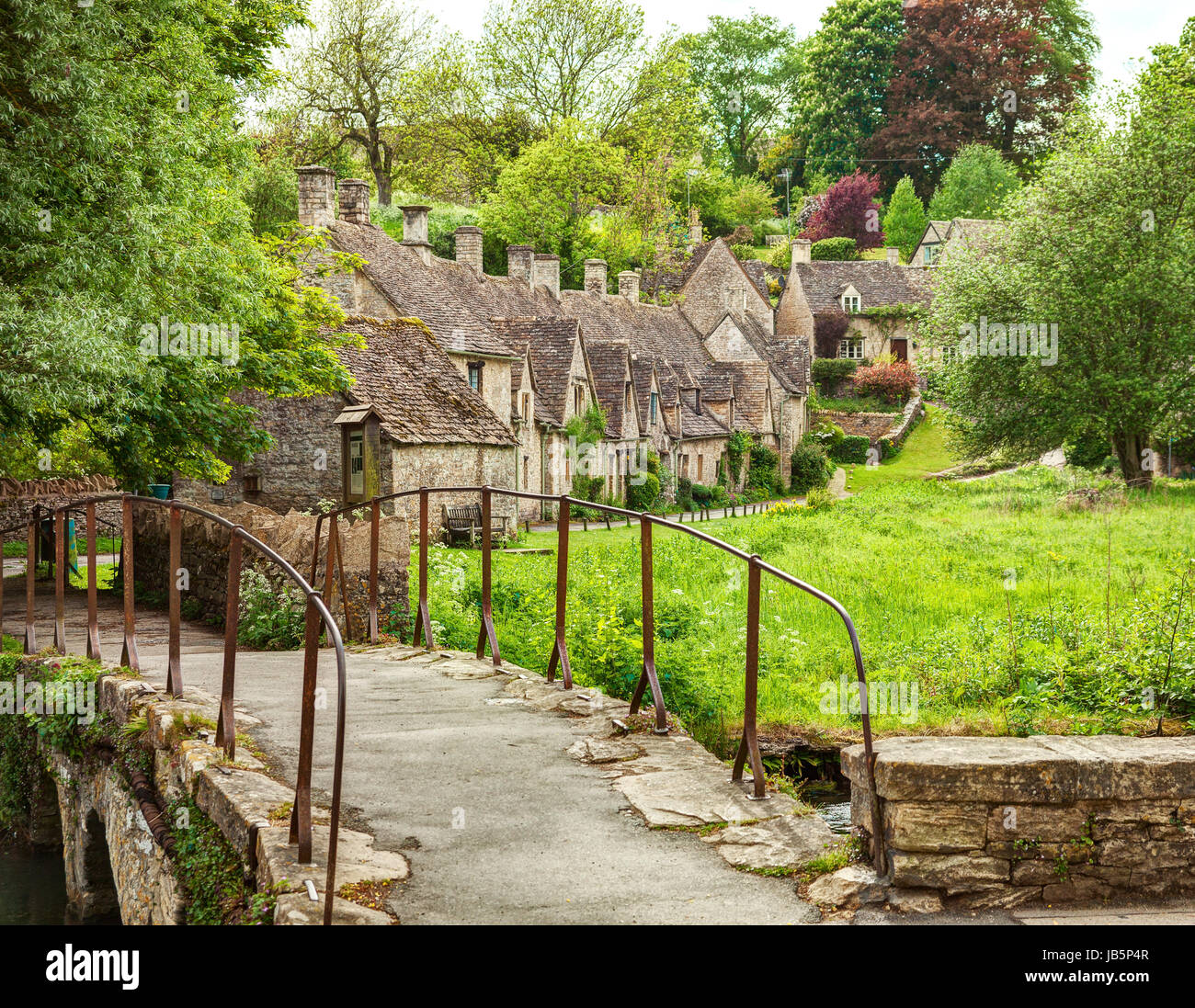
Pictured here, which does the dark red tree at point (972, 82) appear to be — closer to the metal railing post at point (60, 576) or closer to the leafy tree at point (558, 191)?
the leafy tree at point (558, 191)

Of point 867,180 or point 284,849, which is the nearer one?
point 284,849

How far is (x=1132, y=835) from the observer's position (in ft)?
17.5

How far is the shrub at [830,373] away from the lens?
6944 cm

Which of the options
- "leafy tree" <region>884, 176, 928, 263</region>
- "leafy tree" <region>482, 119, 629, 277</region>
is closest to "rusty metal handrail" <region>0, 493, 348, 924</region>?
"leafy tree" <region>482, 119, 629, 277</region>

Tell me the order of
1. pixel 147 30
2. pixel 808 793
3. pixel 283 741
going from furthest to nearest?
pixel 147 30
pixel 808 793
pixel 283 741

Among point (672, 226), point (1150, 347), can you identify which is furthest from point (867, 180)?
point (1150, 347)

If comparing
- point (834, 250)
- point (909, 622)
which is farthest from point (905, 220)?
point (909, 622)

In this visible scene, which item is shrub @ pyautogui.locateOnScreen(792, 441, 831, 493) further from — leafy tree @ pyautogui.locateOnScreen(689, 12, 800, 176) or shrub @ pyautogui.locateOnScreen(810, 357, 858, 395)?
leafy tree @ pyautogui.locateOnScreen(689, 12, 800, 176)

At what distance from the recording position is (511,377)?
3841 cm

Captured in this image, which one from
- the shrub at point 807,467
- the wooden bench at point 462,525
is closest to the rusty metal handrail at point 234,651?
the wooden bench at point 462,525

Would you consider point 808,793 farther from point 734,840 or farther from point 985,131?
point 985,131

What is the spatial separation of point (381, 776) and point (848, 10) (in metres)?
95.6

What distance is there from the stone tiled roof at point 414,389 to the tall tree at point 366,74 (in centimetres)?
3538

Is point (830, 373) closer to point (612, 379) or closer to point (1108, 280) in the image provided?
point (612, 379)
